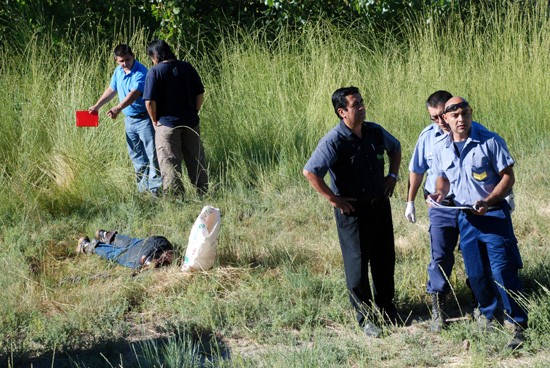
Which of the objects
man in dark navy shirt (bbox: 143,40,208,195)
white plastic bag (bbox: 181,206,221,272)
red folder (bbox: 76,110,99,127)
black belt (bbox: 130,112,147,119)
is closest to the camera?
white plastic bag (bbox: 181,206,221,272)

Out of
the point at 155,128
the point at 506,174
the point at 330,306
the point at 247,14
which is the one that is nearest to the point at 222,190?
the point at 155,128

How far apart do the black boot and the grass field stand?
0.08 m

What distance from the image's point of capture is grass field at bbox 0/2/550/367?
236 inches

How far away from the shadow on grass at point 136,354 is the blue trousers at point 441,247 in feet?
4.69

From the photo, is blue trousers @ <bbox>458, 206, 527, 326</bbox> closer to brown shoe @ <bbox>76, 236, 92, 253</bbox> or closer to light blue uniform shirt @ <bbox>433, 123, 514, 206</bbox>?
light blue uniform shirt @ <bbox>433, 123, 514, 206</bbox>

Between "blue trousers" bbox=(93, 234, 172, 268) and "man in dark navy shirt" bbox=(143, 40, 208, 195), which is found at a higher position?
"man in dark navy shirt" bbox=(143, 40, 208, 195)

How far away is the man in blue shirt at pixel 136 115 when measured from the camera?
31.5 feet

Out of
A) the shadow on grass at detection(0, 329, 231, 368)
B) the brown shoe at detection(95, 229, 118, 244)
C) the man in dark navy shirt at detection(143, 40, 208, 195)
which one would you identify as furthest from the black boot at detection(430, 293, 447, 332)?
the man in dark navy shirt at detection(143, 40, 208, 195)

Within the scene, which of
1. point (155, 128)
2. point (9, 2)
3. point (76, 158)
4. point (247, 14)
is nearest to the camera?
point (155, 128)

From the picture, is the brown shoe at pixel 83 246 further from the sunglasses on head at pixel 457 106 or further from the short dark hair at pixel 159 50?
the sunglasses on head at pixel 457 106

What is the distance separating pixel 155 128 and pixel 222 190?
36.7 inches

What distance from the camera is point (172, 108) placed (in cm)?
924

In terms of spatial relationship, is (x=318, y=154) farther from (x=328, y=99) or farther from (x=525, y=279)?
(x=328, y=99)

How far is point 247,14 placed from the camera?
1436 centimetres
